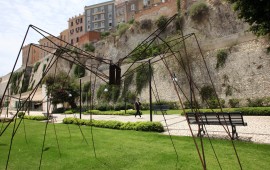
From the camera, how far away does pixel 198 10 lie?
31688mm

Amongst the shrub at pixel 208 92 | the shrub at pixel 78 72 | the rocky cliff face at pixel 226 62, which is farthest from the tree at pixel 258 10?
the shrub at pixel 78 72

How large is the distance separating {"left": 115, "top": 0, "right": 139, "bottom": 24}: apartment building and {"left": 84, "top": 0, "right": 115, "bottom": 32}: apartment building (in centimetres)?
234

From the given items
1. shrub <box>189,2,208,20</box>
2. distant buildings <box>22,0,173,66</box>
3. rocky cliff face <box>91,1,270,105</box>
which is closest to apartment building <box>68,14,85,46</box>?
distant buildings <box>22,0,173,66</box>

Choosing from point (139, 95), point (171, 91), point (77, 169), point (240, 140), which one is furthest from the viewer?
point (139, 95)

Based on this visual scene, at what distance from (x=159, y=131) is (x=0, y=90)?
79.6 m

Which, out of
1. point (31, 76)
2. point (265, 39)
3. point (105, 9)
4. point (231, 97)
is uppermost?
point (105, 9)

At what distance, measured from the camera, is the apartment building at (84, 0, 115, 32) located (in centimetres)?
6906

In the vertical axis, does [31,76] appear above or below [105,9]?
below

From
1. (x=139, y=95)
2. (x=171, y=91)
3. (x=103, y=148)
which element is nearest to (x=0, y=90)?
(x=139, y=95)

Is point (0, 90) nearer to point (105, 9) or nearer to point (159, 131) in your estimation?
point (105, 9)

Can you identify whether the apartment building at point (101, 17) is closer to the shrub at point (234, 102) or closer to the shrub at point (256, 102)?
the shrub at point (234, 102)

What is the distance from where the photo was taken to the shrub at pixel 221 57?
22.8m

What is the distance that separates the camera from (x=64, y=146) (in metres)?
7.27

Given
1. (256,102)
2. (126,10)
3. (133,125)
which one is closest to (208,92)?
(256,102)
